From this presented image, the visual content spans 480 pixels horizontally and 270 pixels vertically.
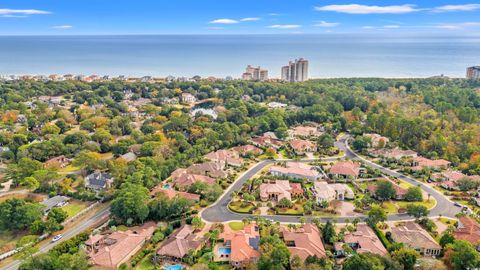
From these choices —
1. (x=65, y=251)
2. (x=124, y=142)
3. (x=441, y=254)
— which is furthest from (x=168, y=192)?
(x=441, y=254)

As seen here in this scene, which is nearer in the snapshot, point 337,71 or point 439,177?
point 439,177

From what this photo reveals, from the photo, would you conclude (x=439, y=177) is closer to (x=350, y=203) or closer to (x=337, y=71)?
(x=350, y=203)

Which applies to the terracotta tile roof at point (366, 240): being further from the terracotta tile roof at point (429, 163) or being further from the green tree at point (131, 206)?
the terracotta tile roof at point (429, 163)

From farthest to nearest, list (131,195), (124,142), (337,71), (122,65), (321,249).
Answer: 1. (122,65)
2. (337,71)
3. (124,142)
4. (131,195)
5. (321,249)

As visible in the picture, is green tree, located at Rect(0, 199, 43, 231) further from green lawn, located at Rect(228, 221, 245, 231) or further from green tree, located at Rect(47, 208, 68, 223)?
green lawn, located at Rect(228, 221, 245, 231)

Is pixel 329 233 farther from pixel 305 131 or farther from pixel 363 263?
pixel 305 131

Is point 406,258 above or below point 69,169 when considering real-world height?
below

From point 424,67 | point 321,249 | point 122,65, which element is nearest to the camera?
point 321,249

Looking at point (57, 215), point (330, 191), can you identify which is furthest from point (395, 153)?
point (57, 215)
